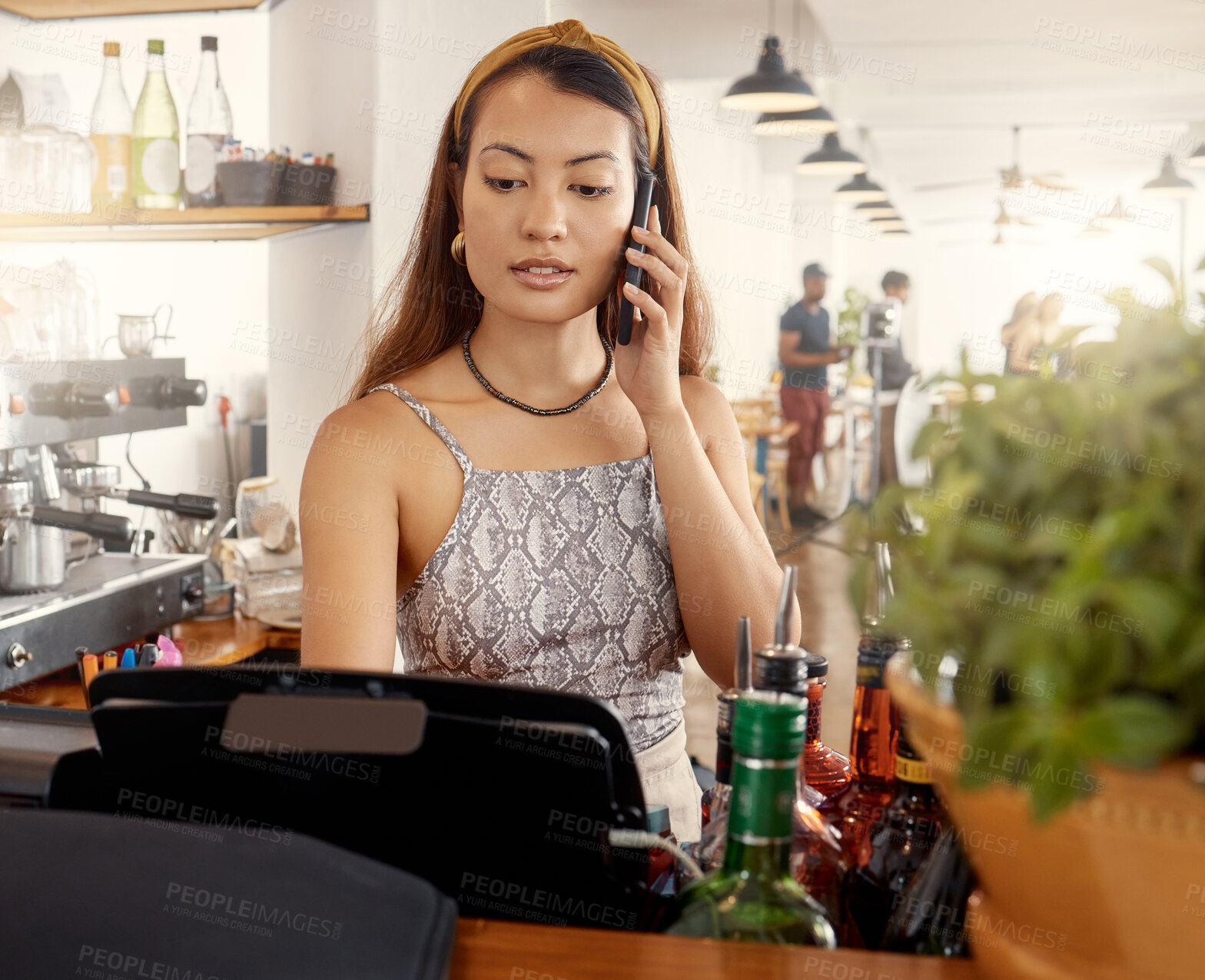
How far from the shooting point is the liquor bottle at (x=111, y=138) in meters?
2.55

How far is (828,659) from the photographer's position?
441 cm

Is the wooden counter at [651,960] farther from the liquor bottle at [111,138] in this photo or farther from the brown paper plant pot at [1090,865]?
the liquor bottle at [111,138]

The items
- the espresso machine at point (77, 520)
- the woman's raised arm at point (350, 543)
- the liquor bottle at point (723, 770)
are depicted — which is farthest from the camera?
the espresso machine at point (77, 520)

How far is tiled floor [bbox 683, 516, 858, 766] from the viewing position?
4.06 meters

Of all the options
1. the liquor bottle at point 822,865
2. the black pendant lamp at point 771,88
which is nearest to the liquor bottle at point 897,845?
the liquor bottle at point 822,865

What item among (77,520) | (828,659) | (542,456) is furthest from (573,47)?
(828,659)

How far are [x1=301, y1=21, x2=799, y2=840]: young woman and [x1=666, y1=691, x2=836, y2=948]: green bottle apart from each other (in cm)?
81

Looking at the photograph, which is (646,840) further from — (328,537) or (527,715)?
(328,537)

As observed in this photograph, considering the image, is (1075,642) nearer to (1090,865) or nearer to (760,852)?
(1090,865)

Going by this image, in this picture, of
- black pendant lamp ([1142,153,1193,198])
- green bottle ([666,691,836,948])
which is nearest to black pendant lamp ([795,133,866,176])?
black pendant lamp ([1142,153,1193,198])

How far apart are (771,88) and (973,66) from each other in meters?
4.33

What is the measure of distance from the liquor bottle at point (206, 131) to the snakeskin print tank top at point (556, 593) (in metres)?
1.37

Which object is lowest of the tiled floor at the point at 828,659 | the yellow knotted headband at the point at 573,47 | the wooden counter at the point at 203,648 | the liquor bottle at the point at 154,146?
the tiled floor at the point at 828,659

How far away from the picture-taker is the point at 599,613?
57.1 inches
